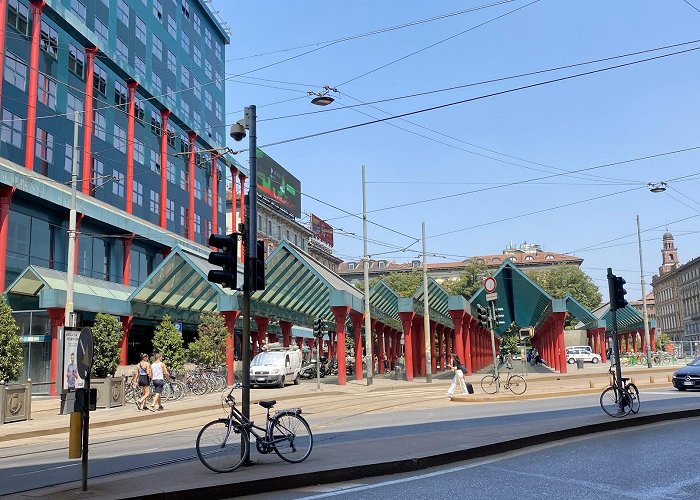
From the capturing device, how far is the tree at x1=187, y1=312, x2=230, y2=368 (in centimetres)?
3291

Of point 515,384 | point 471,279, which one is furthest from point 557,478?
point 471,279

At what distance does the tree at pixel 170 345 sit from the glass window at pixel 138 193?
20497 millimetres

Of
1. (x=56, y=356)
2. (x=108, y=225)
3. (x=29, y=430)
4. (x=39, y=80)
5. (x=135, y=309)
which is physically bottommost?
(x=29, y=430)

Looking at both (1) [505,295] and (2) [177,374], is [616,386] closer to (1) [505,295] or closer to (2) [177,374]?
(2) [177,374]

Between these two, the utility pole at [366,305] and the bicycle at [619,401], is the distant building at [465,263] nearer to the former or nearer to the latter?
the utility pole at [366,305]

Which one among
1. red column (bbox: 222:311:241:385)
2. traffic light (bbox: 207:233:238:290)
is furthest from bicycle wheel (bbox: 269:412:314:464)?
red column (bbox: 222:311:241:385)

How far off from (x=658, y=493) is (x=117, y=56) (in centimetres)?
4830

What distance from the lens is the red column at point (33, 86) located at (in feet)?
122

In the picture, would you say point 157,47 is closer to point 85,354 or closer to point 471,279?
point 471,279

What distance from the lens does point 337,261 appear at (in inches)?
4926

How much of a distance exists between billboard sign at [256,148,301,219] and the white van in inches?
1966

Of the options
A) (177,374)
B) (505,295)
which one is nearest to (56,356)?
(177,374)

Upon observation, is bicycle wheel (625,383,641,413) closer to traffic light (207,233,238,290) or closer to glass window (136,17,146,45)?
traffic light (207,233,238,290)

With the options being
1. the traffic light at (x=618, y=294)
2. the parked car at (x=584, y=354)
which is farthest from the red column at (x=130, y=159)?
the parked car at (x=584, y=354)
